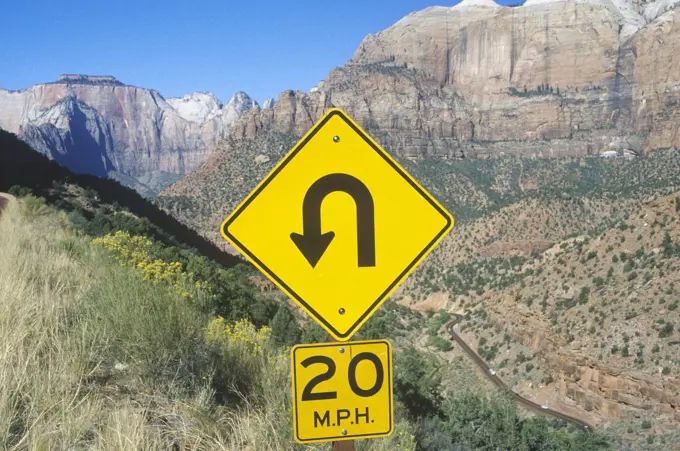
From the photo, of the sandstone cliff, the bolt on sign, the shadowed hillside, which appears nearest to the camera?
the bolt on sign

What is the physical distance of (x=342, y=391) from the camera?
9.11ft

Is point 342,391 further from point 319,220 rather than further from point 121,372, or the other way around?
point 121,372

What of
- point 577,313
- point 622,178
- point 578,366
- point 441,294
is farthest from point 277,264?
point 622,178

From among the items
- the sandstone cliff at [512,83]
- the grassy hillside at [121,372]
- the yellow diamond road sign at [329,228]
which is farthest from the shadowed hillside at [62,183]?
the sandstone cliff at [512,83]

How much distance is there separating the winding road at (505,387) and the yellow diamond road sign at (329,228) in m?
23.8

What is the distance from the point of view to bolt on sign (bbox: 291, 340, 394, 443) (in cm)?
275

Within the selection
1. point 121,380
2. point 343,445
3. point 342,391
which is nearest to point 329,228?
point 342,391

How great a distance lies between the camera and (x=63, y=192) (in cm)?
3247

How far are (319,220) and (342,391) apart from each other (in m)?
0.85

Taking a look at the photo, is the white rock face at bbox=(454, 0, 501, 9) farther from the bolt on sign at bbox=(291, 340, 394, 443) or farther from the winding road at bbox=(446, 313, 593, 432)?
the bolt on sign at bbox=(291, 340, 394, 443)

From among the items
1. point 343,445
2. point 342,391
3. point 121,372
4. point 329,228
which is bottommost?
point 343,445

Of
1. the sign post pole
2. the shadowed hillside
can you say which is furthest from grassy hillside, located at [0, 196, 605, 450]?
the shadowed hillside

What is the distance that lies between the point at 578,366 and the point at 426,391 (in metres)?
11.0

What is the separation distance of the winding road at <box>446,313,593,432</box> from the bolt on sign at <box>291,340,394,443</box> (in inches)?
934
